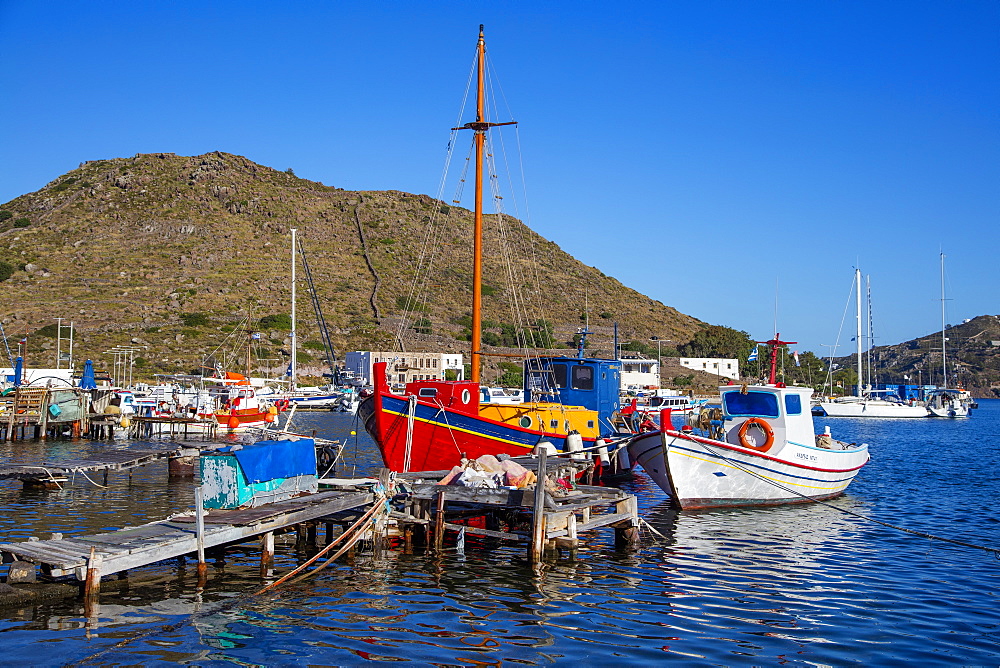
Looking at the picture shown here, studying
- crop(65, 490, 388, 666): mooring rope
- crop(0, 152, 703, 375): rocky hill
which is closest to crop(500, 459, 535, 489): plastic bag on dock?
crop(65, 490, 388, 666): mooring rope

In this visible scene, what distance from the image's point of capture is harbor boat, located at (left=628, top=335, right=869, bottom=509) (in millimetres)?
23719

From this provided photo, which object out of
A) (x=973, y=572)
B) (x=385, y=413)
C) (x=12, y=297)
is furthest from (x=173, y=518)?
(x=12, y=297)

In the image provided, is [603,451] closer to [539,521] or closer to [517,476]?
[517,476]

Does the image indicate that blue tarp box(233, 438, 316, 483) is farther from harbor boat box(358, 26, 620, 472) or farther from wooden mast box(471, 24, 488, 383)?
wooden mast box(471, 24, 488, 383)

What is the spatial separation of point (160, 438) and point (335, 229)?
12877cm

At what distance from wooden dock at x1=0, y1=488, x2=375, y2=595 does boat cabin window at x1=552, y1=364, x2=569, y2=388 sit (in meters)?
17.2

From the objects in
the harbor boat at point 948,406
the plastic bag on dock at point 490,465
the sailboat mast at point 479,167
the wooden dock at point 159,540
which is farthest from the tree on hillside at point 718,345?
the wooden dock at point 159,540

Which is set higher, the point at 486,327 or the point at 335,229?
the point at 335,229

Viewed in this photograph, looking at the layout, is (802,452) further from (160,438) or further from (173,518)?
(160,438)

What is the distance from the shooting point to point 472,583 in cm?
1612

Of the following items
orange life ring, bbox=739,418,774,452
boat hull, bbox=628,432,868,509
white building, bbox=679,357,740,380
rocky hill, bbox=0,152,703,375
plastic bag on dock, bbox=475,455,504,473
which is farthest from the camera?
white building, bbox=679,357,740,380

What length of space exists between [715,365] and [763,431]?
104879mm

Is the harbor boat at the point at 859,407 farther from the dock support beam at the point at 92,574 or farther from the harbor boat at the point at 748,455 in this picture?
the dock support beam at the point at 92,574

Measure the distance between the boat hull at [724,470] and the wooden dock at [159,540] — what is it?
9.78 m
